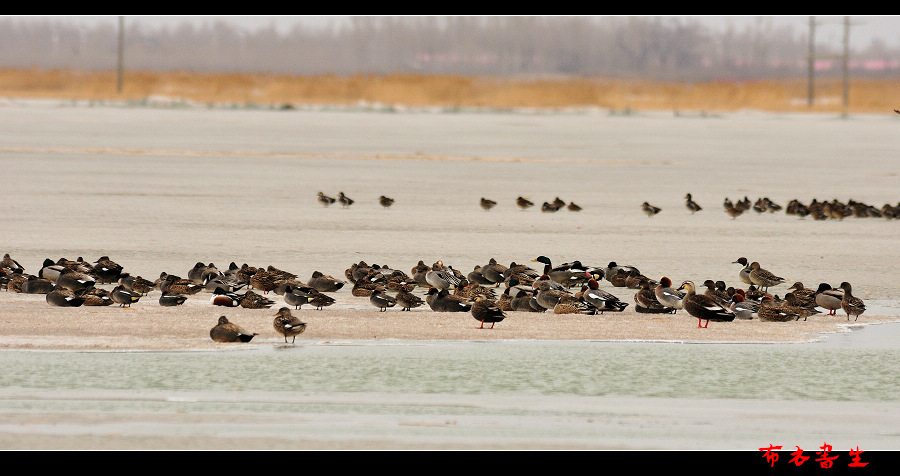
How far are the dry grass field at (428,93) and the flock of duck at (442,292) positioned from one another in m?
52.8

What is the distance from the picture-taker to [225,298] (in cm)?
927

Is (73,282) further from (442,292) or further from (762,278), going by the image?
(762,278)

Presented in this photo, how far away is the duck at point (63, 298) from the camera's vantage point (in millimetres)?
9047

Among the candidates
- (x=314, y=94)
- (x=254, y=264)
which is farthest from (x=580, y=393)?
(x=314, y=94)

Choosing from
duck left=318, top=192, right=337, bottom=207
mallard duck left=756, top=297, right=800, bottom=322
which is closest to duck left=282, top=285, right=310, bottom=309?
mallard duck left=756, top=297, right=800, bottom=322

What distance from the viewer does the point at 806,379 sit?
703 cm

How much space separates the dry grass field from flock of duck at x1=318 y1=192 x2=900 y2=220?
46.0 metres

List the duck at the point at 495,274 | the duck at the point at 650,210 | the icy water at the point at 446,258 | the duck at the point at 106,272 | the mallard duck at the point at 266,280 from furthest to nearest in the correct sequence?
1. the duck at the point at 650,210
2. the duck at the point at 495,274
3. the duck at the point at 106,272
4. the mallard duck at the point at 266,280
5. the icy water at the point at 446,258

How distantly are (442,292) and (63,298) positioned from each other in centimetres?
298

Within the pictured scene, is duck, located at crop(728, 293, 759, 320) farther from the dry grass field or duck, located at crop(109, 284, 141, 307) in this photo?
the dry grass field

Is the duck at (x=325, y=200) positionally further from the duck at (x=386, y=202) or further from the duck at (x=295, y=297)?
the duck at (x=295, y=297)

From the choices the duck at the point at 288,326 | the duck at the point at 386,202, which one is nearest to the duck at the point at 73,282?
the duck at the point at 288,326

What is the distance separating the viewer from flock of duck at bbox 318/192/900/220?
1614 centimetres
